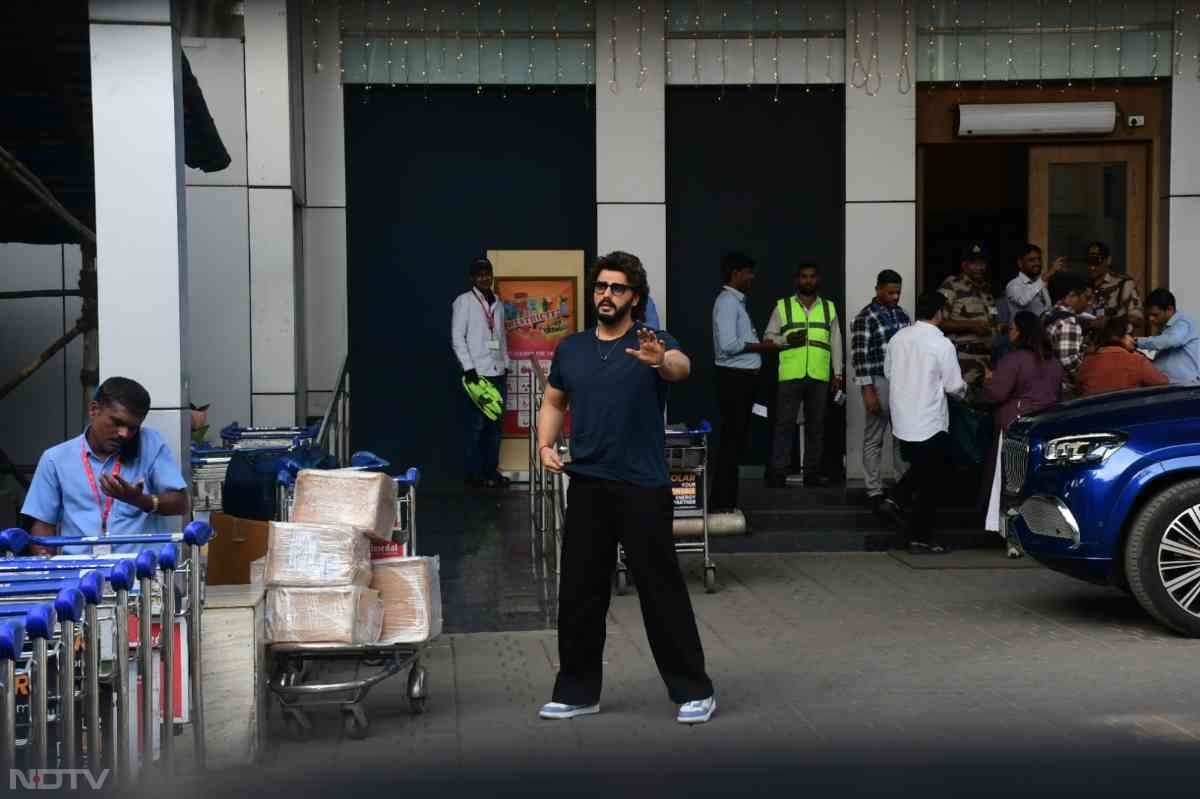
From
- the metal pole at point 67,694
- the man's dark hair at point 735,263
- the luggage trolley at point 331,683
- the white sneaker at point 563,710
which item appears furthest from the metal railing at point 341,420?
the metal pole at point 67,694

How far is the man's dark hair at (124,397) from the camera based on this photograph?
23.6 ft

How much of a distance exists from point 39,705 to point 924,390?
29.5 feet

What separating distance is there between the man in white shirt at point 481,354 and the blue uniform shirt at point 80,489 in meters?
7.27

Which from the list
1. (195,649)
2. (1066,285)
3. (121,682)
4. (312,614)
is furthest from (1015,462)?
(121,682)

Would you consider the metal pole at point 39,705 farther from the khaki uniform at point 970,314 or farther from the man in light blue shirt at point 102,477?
the khaki uniform at point 970,314

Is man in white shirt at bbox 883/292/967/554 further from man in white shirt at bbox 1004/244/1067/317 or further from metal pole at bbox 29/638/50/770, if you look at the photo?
metal pole at bbox 29/638/50/770

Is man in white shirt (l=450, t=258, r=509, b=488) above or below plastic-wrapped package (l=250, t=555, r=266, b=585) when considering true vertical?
above

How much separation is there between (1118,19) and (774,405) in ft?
16.1

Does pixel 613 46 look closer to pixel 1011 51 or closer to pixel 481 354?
pixel 481 354

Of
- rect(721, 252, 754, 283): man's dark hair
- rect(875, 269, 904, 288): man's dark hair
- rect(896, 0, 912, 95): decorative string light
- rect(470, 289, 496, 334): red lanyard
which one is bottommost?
rect(470, 289, 496, 334): red lanyard

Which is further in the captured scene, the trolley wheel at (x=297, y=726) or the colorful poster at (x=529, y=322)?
the colorful poster at (x=529, y=322)

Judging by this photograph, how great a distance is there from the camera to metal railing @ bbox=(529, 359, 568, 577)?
37.0ft

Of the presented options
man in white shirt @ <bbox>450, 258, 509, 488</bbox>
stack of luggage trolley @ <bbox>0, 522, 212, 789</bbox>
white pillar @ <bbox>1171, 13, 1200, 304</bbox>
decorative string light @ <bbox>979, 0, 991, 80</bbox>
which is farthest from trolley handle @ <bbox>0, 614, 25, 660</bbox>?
white pillar @ <bbox>1171, 13, 1200, 304</bbox>

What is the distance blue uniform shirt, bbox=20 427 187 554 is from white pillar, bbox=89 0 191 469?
1235 mm
